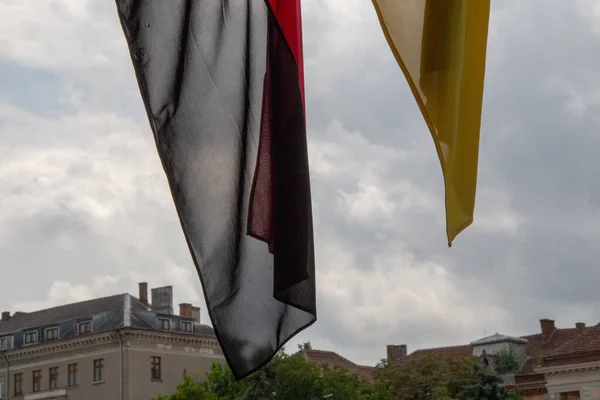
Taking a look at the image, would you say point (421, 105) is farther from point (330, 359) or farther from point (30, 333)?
point (330, 359)

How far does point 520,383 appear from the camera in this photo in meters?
68.0

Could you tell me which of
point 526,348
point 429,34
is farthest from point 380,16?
point 526,348

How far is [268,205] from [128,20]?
1317mm

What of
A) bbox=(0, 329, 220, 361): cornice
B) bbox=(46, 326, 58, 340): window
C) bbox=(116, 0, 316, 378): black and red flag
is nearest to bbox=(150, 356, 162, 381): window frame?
bbox=(0, 329, 220, 361): cornice

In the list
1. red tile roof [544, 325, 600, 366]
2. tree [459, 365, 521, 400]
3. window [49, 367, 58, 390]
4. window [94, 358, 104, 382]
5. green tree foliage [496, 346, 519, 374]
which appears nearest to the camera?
tree [459, 365, 521, 400]

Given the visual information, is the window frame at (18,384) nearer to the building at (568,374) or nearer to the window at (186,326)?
the window at (186,326)

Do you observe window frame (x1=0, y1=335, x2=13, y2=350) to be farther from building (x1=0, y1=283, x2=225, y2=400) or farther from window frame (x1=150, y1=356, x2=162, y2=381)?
window frame (x1=150, y1=356, x2=162, y2=381)

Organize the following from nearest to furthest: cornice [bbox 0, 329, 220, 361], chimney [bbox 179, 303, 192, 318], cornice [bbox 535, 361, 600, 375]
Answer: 1. cornice [bbox 535, 361, 600, 375]
2. cornice [bbox 0, 329, 220, 361]
3. chimney [bbox 179, 303, 192, 318]

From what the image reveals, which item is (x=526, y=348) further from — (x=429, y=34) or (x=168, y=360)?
(x=429, y=34)

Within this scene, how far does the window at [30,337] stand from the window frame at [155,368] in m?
9.05

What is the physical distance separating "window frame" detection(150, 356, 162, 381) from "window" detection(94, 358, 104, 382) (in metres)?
2.87

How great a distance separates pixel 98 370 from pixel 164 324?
17.6 ft

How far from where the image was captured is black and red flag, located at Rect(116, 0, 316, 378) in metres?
6.46

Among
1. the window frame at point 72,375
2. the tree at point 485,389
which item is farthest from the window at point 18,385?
the tree at point 485,389
